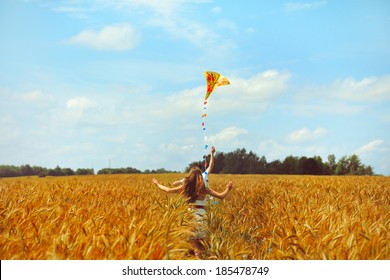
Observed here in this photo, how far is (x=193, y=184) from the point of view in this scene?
27.3 ft

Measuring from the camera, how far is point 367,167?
151 feet

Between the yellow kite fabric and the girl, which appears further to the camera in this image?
the yellow kite fabric

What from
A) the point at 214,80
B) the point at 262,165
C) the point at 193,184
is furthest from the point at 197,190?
the point at 262,165

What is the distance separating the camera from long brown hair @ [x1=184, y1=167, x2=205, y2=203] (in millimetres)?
8141

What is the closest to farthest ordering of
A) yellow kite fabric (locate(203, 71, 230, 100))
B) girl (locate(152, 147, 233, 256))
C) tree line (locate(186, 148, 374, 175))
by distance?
girl (locate(152, 147, 233, 256)), yellow kite fabric (locate(203, 71, 230, 100)), tree line (locate(186, 148, 374, 175))

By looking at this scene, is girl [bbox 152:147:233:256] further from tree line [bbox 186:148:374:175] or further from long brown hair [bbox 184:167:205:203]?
tree line [bbox 186:148:374:175]

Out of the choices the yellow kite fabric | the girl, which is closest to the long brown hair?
the girl

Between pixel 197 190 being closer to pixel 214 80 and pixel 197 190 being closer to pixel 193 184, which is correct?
pixel 193 184

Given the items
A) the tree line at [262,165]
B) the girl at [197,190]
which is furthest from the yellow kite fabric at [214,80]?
the tree line at [262,165]

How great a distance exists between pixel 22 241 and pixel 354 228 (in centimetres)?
370

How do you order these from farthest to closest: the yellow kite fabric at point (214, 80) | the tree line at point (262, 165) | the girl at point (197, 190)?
the tree line at point (262, 165), the yellow kite fabric at point (214, 80), the girl at point (197, 190)

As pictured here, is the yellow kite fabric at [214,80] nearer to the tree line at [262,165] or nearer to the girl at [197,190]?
the girl at [197,190]

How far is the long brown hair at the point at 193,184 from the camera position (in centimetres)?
814
